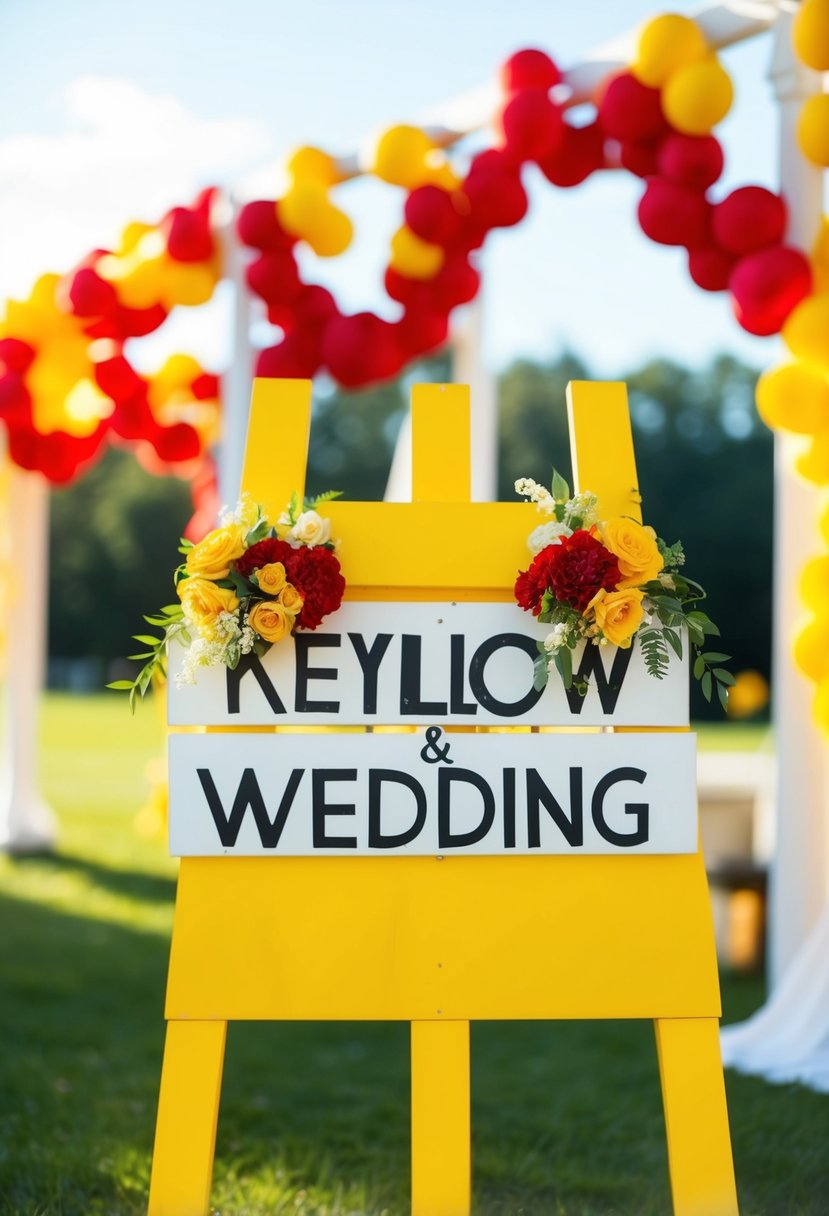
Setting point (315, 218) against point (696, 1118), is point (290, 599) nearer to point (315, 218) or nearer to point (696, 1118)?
point (696, 1118)

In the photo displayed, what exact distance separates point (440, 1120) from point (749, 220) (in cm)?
199

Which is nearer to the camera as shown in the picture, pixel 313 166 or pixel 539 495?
pixel 539 495

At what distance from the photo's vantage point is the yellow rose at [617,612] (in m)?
1.60

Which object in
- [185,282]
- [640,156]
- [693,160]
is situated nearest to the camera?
[693,160]

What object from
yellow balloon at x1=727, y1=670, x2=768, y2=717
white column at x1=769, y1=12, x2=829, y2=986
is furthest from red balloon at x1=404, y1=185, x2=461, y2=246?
yellow balloon at x1=727, y1=670, x2=768, y2=717

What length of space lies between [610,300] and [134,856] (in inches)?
904

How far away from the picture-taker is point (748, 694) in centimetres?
1656

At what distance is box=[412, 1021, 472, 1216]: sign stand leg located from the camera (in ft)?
5.21

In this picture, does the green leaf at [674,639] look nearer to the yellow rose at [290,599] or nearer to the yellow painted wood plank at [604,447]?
the yellow painted wood plank at [604,447]

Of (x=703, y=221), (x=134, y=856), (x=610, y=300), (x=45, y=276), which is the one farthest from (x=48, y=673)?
(x=703, y=221)

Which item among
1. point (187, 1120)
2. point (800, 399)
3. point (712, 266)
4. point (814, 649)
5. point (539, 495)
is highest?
point (712, 266)

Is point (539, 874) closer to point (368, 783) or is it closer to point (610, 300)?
point (368, 783)

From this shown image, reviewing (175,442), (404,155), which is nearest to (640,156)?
(404,155)

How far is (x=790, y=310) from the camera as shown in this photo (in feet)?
8.54
